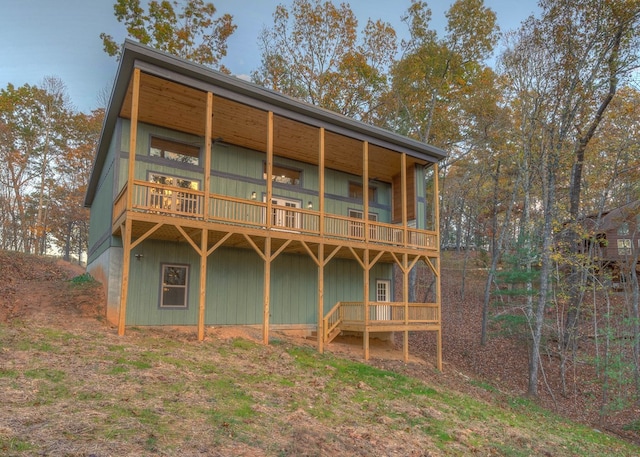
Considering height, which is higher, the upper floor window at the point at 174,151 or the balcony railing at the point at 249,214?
the upper floor window at the point at 174,151

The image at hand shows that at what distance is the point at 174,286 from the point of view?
1302 cm

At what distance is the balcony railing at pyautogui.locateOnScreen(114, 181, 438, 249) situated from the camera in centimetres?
1071

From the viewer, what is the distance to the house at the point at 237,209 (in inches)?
435

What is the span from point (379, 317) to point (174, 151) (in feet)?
30.8

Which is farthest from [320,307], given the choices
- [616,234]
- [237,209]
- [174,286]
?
[616,234]

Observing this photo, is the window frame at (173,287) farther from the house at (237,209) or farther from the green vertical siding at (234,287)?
the green vertical siding at (234,287)

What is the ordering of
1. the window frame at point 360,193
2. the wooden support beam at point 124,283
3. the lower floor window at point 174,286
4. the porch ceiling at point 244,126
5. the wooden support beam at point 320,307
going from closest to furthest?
the wooden support beam at point 124,283
the porch ceiling at point 244,126
the wooden support beam at point 320,307
the lower floor window at point 174,286
the window frame at point 360,193

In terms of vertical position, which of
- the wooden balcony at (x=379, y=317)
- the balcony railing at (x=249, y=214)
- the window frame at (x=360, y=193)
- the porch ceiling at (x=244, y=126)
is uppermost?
the porch ceiling at (x=244, y=126)

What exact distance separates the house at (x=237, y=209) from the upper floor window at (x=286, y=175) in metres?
0.05

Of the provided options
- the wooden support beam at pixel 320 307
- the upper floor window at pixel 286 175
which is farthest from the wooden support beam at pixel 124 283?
the upper floor window at pixel 286 175

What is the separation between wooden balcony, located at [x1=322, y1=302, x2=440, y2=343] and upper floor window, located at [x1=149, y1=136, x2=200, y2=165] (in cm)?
702

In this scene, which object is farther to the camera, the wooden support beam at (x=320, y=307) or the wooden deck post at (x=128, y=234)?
the wooden support beam at (x=320, y=307)

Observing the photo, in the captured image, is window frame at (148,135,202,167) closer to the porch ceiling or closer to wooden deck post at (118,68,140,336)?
the porch ceiling

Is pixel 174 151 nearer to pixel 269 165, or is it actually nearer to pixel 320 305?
pixel 269 165
